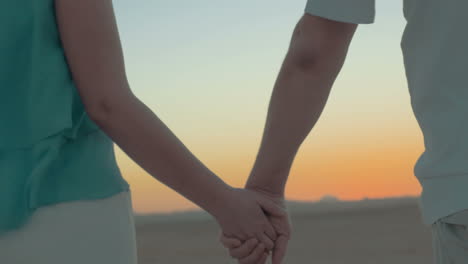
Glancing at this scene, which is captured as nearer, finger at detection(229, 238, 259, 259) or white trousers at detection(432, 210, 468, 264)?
A: white trousers at detection(432, 210, 468, 264)

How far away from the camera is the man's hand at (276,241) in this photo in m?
2.78

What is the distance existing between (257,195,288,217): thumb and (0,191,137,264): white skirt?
3.01 feet

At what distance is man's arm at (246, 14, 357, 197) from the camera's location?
109 inches

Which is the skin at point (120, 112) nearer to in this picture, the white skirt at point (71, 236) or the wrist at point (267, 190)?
the white skirt at point (71, 236)

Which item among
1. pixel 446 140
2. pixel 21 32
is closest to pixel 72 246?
pixel 21 32

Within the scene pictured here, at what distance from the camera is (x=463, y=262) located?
220cm

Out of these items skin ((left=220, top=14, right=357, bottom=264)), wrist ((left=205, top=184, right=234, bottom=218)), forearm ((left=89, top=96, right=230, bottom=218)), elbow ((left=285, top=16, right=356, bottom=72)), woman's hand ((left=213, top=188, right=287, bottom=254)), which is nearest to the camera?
forearm ((left=89, top=96, right=230, bottom=218))

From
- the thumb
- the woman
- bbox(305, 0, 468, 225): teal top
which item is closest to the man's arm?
the thumb

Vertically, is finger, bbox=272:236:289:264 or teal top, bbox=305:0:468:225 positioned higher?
teal top, bbox=305:0:468:225

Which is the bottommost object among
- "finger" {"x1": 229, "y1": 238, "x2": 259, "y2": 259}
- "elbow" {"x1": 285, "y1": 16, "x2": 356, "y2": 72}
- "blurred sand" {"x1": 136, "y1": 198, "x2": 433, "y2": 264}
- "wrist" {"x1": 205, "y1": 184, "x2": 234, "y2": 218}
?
"blurred sand" {"x1": 136, "y1": 198, "x2": 433, "y2": 264}

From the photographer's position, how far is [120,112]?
201 centimetres

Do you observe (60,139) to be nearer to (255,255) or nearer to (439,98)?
(439,98)

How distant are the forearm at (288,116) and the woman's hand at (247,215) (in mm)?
182

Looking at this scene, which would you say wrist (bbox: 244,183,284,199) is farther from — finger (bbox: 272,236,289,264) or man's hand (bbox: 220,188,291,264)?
finger (bbox: 272,236,289,264)
